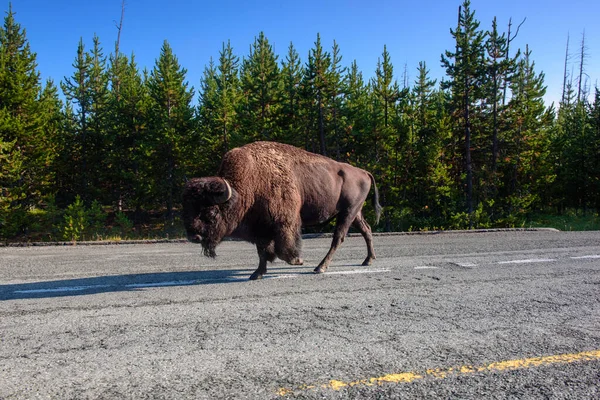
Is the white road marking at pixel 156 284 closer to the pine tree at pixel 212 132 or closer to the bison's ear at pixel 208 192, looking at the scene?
the bison's ear at pixel 208 192

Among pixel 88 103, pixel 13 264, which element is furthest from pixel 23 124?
pixel 13 264

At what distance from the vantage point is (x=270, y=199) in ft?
19.2

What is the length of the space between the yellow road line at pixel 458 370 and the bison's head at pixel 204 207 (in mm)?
3222

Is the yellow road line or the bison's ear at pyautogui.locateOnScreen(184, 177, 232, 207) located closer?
the yellow road line

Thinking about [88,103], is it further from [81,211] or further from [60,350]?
[60,350]

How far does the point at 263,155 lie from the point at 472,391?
4.67 metres

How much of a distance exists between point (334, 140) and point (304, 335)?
920 inches

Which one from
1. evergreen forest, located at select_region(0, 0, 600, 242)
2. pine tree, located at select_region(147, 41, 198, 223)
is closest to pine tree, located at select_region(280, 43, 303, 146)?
evergreen forest, located at select_region(0, 0, 600, 242)

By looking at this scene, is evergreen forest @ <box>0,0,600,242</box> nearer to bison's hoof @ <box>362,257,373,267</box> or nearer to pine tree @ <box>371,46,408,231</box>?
pine tree @ <box>371,46,408,231</box>

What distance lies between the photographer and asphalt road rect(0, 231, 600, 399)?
242 cm

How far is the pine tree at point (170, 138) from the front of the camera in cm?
2942

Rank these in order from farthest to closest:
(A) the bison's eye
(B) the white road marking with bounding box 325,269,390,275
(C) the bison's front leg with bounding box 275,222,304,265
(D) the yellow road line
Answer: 1. (B) the white road marking with bounding box 325,269,390,275
2. (C) the bison's front leg with bounding box 275,222,304,265
3. (A) the bison's eye
4. (D) the yellow road line

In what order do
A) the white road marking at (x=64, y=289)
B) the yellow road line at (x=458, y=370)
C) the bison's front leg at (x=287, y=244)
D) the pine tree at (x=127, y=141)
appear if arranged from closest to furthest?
1. the yellow road line at (x=458, y=370)
2. the white road marking at (x=64, y=289)
3. the bison's front leg at (x=287, y=244)
4. the pine tree at (x=127, y=141)

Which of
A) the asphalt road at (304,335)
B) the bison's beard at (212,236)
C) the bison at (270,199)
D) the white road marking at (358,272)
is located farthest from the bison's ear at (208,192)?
the white road marking at (358,272)
